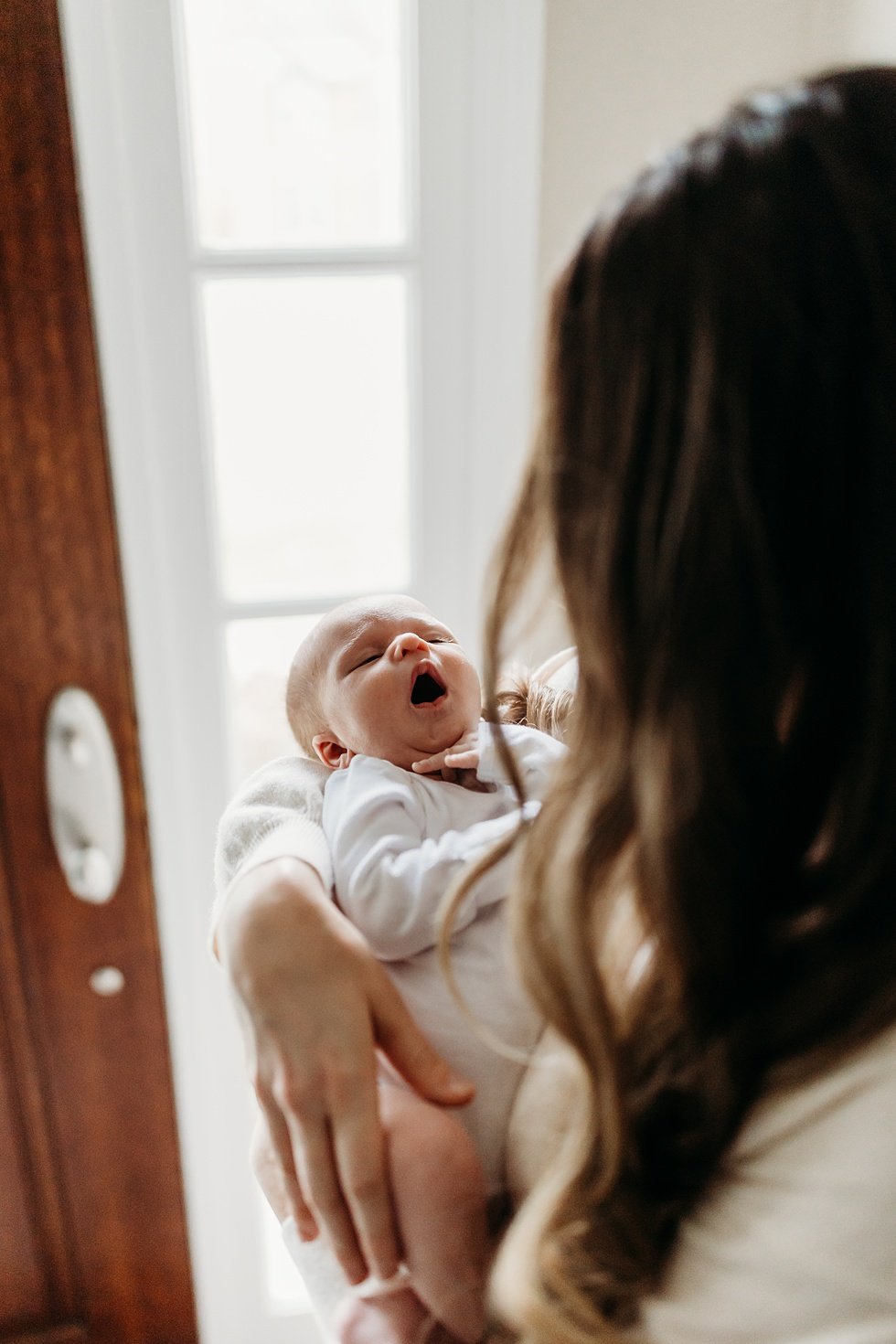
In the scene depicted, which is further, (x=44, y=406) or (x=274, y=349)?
(x=274, y=349)

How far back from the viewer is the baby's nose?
0.74m

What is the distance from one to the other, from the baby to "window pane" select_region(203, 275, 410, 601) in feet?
1.37

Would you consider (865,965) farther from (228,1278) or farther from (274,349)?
(228,1278)

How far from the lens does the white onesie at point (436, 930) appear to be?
604 millimetres

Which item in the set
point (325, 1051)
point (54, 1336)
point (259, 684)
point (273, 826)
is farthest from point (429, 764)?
point (54, 1336)

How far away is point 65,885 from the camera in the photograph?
106 centimetres

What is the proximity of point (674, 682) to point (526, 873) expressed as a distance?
0.14 m

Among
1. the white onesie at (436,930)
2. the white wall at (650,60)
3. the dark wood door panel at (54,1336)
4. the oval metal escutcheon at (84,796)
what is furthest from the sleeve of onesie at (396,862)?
the dark wood door panel at (54,1336)

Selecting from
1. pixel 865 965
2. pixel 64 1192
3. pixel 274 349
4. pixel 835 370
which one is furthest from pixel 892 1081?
pixel 64 1192

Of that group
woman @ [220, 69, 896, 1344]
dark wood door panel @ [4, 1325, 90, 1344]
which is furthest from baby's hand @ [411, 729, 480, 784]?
dark wood door panel @ [4, 1325, 90, 1344]

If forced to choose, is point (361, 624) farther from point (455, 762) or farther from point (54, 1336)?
point (54, 1336)

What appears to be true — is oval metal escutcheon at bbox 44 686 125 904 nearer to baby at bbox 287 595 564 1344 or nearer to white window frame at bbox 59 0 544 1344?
white window frame at bbox 59 0 544 1344

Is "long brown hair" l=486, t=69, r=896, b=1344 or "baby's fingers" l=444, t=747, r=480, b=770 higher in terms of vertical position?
"long brown hair" l=486, t=69, r=896, b=1344

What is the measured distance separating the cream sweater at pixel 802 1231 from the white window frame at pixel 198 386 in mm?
836
